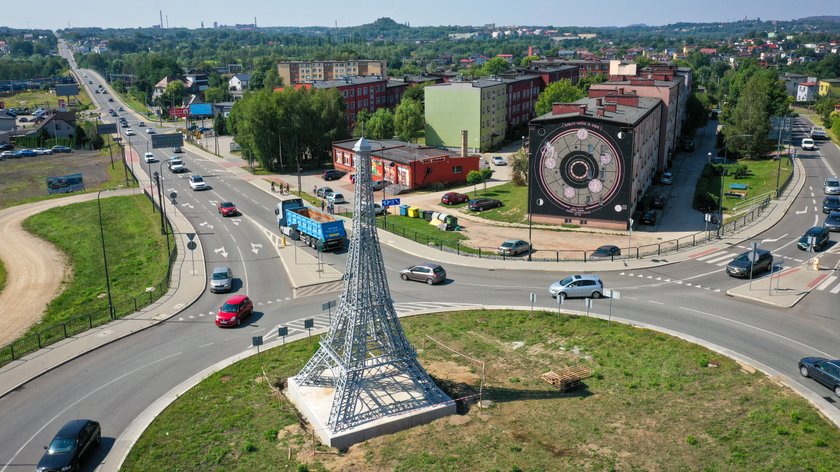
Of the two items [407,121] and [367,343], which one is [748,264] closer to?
[367,343]

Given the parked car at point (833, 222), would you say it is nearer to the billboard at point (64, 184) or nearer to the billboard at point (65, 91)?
the billboard at point (64, 184)

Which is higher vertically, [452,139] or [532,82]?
[532,82]

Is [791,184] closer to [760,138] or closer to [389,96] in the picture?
[760,138]

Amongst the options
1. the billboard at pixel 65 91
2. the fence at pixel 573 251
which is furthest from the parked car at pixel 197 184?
the billboard at pixel 65 91

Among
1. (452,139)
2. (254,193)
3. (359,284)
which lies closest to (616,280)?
(359,284)

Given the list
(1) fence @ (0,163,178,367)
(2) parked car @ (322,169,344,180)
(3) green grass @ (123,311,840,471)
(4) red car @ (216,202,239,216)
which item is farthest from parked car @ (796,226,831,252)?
(2) parked car @ (322,169,344,180)

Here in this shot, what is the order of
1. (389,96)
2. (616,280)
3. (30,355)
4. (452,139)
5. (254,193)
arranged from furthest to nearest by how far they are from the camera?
(389,96), (452,139), (254,193), (616,280), (30,355)

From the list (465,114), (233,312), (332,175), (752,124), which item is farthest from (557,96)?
(233,312)
